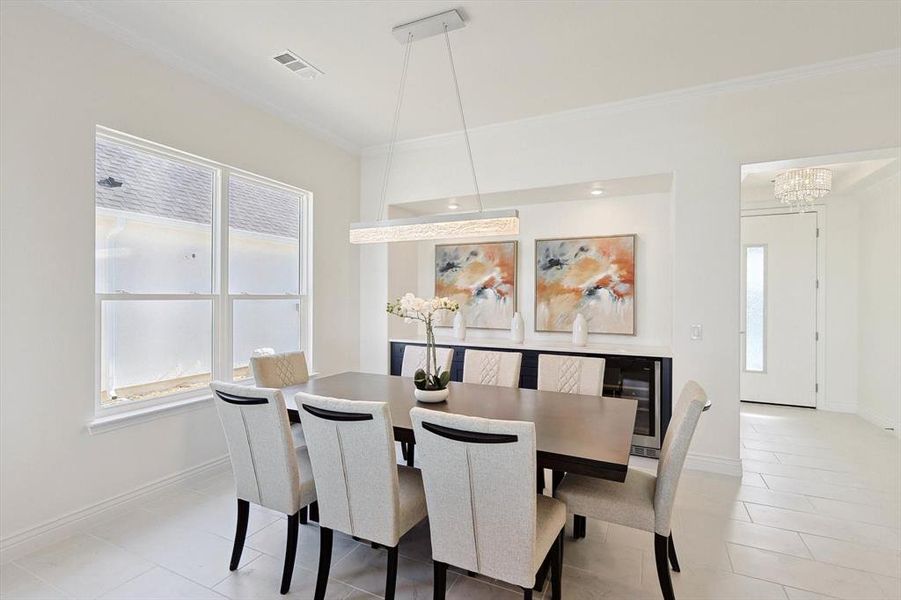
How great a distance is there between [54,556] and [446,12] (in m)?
3.66

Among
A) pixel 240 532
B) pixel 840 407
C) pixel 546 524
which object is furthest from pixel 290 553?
pixel 840 407

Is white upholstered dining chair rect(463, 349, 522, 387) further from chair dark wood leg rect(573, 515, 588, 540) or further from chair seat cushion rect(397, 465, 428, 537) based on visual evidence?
chair seat cushion rect(397, 465, 428, 537)

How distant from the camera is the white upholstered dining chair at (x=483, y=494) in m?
1.47

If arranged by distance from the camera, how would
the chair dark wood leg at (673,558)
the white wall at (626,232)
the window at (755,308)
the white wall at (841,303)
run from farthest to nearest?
the window at (755,308)
the white wall at (841,303)
the white wall at (626,232)
the chair dark wood leg at (673,558)

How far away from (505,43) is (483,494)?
2678 mm

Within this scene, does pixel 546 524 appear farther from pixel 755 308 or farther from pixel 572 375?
pixel 755 308

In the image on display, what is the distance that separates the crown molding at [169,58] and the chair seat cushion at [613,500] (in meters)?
3.65

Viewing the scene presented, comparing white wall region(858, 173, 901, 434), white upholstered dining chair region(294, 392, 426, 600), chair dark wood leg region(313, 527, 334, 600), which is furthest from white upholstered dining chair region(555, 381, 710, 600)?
white wall region(858, 173, 901, 434)

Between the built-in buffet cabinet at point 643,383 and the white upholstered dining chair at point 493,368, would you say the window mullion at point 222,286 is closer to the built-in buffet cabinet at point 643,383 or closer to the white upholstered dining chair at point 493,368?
the white upholstered dining chair at point 493,368

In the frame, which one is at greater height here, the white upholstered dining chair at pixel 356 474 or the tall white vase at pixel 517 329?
the tall white vase at pixel 517 329

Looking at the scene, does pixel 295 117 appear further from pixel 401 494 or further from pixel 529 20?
pixel 401 494

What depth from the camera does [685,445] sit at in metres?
1.81

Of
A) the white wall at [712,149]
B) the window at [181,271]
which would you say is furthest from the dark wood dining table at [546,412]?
the white wall at [712,149]

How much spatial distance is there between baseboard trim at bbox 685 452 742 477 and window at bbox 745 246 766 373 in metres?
2.91
